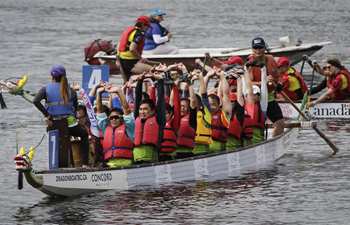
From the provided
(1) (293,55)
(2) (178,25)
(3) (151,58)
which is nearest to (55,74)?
(3) (151,58)

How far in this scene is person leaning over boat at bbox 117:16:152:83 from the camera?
27641mm

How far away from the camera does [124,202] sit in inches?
808

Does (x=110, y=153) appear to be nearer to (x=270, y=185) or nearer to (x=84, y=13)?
(x=270, y=185)

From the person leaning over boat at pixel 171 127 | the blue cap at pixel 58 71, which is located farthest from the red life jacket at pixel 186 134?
the blue cap at pixel 58 71

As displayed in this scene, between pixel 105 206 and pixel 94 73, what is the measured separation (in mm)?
4440

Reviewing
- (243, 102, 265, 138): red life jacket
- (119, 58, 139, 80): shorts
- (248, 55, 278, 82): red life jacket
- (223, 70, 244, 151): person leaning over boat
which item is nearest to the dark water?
(223, 70, 244, 151): person leaning over boat

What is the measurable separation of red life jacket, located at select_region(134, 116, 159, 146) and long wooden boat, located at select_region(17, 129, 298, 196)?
39 cm

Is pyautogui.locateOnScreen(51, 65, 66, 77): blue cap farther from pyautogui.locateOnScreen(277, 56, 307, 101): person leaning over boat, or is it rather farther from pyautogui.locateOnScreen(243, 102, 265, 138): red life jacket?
pyautogui.locateOnScreen(277, 56, 307, 101): person leaning over boat

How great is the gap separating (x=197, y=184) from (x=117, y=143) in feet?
5.69

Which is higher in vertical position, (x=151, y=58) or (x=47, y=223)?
(x=151, y=58)

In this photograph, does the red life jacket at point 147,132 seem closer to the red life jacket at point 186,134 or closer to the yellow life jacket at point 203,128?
the red life jacket at point 186,134

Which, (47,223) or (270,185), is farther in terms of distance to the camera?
(270,185)

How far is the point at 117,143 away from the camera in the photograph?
20.7m

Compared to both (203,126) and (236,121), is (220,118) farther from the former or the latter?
(203,126)
